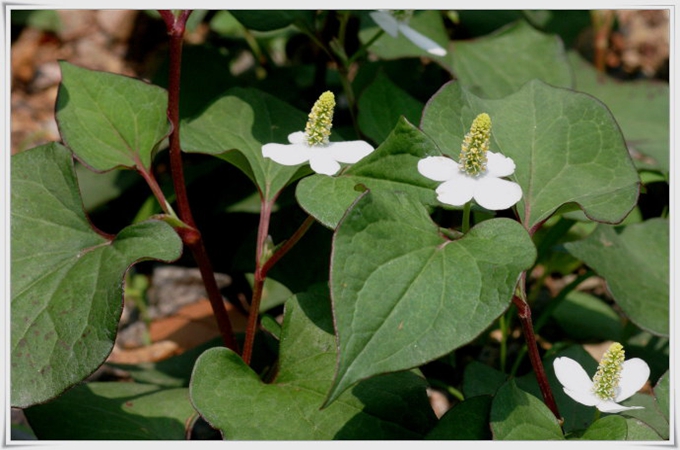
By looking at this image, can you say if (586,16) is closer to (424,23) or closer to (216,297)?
(424,23)

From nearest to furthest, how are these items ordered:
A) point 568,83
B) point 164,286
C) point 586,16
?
point 568,83
point 164,286
point 586,16

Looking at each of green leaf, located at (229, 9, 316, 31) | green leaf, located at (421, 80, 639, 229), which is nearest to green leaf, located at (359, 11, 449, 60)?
green leaf, located at (229, 9, 316, 31)

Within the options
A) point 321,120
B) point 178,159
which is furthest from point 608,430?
point 178,159

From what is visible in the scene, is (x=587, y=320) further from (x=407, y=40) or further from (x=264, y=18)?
(x=264, y=18)

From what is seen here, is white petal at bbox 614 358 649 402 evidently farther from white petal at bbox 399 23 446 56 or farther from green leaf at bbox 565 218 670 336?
white petal at bbox 399 23 446 56

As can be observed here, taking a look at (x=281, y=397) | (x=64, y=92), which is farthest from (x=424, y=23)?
(x=281, y=397)

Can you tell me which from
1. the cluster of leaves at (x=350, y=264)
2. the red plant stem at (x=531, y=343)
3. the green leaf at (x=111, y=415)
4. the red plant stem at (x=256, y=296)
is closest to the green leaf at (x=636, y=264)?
the cluster of leaves at (x=350, y=264)

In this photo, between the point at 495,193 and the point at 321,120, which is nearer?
the point at 495,193
